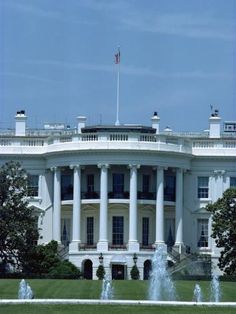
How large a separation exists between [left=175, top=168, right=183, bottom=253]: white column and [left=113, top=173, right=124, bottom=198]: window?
4.25 m

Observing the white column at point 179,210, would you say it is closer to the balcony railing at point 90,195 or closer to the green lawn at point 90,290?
the balcony railing at point 90,195

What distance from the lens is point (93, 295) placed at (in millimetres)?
59719

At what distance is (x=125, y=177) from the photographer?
102875 mm

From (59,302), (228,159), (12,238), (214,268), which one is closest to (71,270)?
(12,238)

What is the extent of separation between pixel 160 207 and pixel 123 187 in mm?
Answer: 3429

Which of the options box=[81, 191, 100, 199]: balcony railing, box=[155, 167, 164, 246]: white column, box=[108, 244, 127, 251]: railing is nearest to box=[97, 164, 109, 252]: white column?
box=[108, 244, 127, 251]: railing

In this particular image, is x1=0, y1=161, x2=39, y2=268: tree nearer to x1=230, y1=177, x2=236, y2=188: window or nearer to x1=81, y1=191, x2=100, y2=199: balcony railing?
x1=81, y1=191, x2=100, y2=199: balcony railing

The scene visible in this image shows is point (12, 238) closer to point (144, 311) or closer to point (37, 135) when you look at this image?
point (37, 135)

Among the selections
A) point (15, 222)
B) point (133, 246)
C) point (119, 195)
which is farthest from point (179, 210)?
point (15, 222)

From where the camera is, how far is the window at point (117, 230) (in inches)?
4003

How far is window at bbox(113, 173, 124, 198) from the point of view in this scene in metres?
102

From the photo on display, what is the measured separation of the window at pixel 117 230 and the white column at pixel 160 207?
294 centimetres

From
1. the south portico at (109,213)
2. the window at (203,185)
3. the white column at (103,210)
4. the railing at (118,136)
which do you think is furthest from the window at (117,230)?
the window at (203,185)

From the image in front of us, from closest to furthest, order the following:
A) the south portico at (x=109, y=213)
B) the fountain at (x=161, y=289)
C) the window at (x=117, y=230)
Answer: the fountain at (x=161, y=289) < the south portico at (x=109, y=213) < the window at (x=117, y=230)
